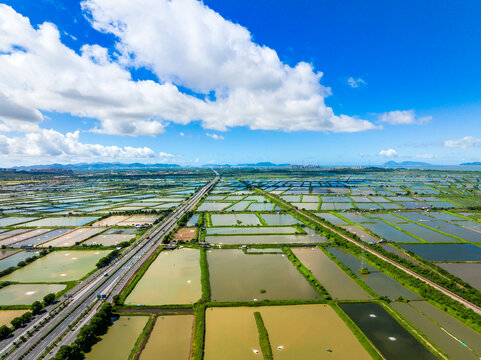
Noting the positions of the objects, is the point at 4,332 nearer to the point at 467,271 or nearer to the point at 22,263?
the point at 22,263

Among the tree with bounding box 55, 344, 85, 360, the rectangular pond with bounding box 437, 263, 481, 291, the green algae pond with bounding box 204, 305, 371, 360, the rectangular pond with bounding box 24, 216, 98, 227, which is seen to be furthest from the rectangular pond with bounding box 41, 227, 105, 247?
the rectangular pond with bounding box 437, 263, 481, 291

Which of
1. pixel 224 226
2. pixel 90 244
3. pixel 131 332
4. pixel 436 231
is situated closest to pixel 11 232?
pixel 90 244

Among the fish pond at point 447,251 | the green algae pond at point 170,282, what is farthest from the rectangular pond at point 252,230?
the fish pond at point 447,251

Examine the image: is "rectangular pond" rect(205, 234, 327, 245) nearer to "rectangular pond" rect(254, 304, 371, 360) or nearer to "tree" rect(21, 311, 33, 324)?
"rectangular pond" rect(254, 304, 371, 360)

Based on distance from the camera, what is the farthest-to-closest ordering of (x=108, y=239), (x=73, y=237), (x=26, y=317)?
(x=73, y=237) < (x=108, y=239) < (x=26, y=317)

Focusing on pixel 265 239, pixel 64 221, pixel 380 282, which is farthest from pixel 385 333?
pixel 64 221
